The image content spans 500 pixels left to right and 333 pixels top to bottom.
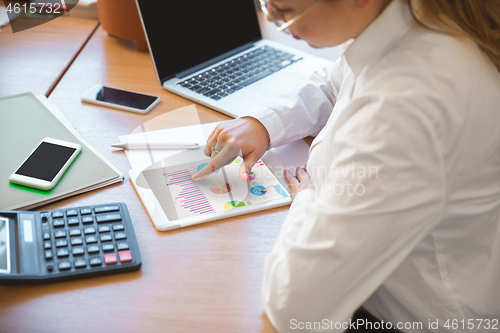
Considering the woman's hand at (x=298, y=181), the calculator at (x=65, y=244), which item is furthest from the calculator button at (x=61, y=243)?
the woman's hand at (x=298, y=181)

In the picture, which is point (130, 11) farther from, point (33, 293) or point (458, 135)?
point (458, 135)

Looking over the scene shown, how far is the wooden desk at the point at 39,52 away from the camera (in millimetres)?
1029

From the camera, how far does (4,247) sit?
59 centimetres

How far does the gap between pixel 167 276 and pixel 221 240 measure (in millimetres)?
100

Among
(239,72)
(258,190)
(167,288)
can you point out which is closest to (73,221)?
(167,288)

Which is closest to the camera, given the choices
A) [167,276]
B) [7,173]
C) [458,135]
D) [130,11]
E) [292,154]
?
[458,135]

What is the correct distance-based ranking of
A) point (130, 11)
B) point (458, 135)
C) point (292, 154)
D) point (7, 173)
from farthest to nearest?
point (130, 11) < point (292, 154) < point (7, 173) < point (458, 135)

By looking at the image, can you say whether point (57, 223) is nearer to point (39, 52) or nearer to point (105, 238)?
point (105, 238)

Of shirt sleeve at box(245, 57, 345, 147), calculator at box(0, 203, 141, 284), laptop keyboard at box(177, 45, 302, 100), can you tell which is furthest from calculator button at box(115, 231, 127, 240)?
laptop keyboard at box(177, 45, 302, 100)

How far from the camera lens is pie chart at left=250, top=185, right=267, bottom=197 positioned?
757mm

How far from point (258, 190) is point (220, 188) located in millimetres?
65

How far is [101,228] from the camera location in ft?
2.10

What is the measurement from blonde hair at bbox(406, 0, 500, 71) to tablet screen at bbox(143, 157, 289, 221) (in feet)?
1.16

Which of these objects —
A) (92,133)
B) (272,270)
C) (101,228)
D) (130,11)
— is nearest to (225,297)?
(272,270)
